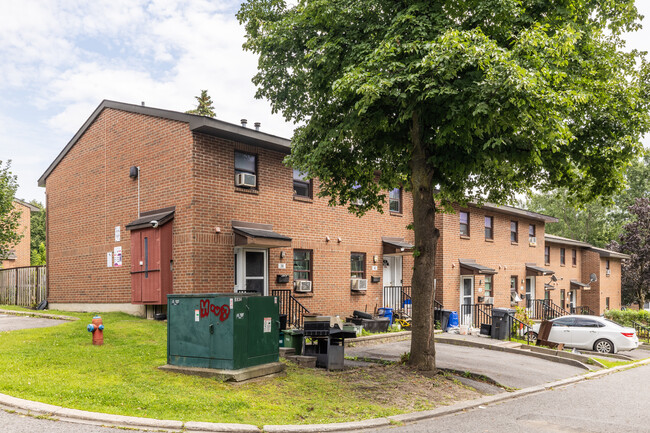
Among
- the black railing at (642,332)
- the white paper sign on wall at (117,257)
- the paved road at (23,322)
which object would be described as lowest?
the black railing at (642,332)

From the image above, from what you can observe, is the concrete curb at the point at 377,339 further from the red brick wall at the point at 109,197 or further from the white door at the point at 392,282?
the red brick wall at the point at 109,197

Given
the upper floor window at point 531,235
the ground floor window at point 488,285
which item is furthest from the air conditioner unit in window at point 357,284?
the upper floor window at point 531,235

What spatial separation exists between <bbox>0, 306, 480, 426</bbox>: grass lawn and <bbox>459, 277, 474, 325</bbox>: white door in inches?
546

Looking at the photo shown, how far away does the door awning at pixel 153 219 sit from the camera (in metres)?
14.5

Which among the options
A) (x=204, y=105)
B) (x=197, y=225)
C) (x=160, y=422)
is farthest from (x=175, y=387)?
(x=204, y=105)

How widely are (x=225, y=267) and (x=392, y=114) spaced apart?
20.6 feet

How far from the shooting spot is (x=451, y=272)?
2381 cm

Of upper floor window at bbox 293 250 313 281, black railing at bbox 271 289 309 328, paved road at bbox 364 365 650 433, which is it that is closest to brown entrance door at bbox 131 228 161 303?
black railing at bbox 271 289 309 328

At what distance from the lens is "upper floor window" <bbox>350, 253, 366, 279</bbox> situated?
19.5 metres

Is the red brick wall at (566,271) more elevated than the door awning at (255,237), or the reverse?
the door awning at (255,237)

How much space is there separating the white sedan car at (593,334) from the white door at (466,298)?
3560 millimetres

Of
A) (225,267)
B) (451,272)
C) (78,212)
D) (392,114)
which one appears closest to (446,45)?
(392,114)

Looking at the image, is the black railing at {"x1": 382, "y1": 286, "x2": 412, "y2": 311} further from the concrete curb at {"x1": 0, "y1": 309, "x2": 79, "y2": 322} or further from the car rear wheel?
the concrete curb at {"x1": 0, "y1": 309, "x2": 79, "y2": 322}

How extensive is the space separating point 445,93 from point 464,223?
16.9 m
